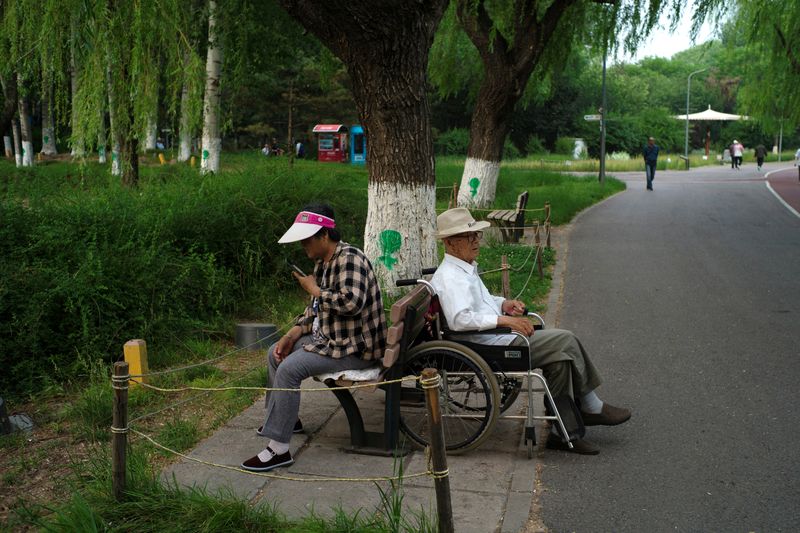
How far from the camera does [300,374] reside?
17.8ft

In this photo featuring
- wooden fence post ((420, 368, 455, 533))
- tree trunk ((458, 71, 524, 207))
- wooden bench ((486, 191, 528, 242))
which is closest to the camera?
wooden fence post ((420, 368, 455, 533))

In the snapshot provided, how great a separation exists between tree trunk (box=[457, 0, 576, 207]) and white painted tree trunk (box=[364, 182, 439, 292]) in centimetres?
809

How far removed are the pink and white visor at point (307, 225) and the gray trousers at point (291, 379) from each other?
0.71 m

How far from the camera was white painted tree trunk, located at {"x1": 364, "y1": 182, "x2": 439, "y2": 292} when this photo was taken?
965cm

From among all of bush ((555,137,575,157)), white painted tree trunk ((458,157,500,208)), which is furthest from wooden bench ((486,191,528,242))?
bush ((555,137,575,157))

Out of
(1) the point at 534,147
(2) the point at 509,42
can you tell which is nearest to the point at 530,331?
(2) the point at 509,42

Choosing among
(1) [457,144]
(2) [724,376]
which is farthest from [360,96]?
(1) [457,144]

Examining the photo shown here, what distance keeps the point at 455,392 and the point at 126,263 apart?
12.4 ft

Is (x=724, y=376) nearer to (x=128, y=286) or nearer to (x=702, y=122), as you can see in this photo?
(x=128, y=286)

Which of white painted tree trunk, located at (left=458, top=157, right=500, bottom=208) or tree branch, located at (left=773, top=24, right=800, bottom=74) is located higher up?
tree branch, located at (left=773, top=24, right=800, bottom=74)

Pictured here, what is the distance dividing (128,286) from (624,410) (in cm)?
458

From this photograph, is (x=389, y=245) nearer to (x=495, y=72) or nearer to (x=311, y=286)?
(x=311, y=286)

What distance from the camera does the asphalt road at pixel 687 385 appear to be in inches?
191

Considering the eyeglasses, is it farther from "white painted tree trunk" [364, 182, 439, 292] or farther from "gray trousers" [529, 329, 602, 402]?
"white painted tree trunk" [364, 182, 439, 292]
